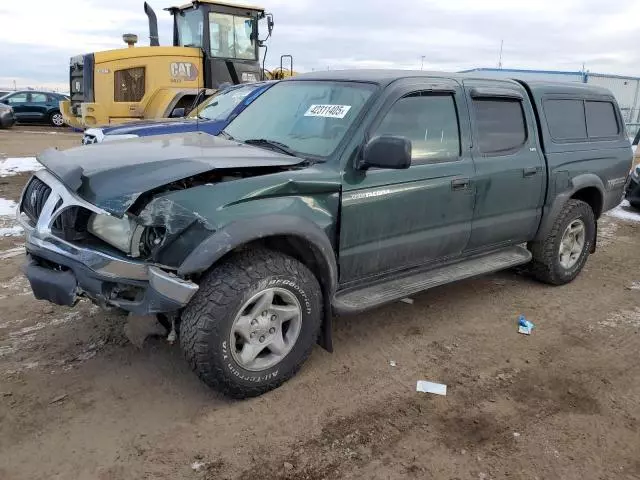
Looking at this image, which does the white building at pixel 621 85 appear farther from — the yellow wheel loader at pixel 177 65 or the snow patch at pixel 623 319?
the snow patch at pixel 623 319

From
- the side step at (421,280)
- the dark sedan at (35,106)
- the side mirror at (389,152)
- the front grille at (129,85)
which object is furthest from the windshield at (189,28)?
the dark sedan at (35,106)

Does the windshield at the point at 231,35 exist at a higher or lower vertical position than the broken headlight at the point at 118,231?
higher

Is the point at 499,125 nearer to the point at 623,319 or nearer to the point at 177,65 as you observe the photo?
the point at 623,319

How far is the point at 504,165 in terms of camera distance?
14.4 ft

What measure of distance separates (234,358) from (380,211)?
135 cm

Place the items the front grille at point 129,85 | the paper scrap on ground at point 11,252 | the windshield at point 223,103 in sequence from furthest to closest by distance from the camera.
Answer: the front grille at point 129,85, the windshield at point 223,103, the paper scrap on ground at point 11,252

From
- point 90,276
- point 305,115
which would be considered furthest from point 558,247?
point 90,276

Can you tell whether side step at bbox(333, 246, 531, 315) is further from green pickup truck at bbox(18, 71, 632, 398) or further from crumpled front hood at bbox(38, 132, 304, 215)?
crumpled front hood at bbox(38, 132, 304, 215)

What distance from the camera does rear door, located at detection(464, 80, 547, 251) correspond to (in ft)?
14.0

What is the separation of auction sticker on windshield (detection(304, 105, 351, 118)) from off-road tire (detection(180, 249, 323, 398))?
1130 millimetres

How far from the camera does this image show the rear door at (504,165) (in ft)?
14.0

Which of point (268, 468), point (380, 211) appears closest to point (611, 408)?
point (380, 211)

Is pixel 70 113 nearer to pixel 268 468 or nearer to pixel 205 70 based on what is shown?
pixel 205 70

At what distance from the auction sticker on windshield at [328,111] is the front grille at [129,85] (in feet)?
28.3
